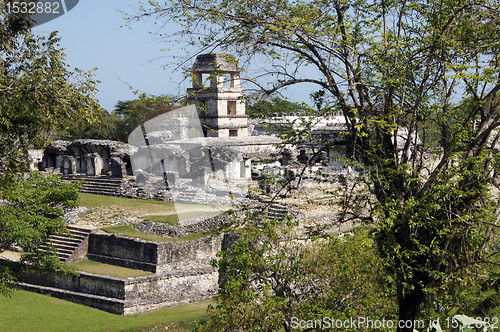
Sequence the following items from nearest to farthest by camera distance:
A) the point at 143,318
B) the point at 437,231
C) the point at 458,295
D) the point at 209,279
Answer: the point at 437,231 → the point at 458,295 → the point at 143,318 → the point at 209,279

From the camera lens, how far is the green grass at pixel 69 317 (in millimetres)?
10656

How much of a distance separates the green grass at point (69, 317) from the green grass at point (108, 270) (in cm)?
100

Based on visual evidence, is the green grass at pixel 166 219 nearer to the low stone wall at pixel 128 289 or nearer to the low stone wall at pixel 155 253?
the low stone wall at pixel 155 253

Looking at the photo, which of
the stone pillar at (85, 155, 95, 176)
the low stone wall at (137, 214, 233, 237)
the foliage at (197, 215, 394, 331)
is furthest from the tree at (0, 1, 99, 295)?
the stone pillar at (85, 155, 95, 176)

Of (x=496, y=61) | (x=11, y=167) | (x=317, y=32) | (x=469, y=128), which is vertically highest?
(x=317, y=32)

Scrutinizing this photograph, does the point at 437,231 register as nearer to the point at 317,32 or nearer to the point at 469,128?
the point at 469,128

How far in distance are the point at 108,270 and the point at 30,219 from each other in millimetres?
3393

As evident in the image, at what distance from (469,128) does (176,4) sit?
4.47m

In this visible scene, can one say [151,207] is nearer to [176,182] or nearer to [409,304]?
[176,182]

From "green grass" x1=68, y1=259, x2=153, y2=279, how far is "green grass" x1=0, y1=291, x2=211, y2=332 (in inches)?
39.5

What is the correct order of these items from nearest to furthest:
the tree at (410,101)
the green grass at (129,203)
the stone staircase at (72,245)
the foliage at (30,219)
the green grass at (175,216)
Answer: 1. the tree at (410,101)
2. the foliage at (30,219)
3. the stone staircase at (72,245)
4. the green grass at (175,216)
5. the green grass at (129,203)

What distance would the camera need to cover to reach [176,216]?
15.8m

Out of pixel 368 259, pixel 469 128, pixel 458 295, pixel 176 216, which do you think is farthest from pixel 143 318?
pixel 469 128

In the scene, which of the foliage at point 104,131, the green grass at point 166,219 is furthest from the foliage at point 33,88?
the foliage at point 104,131
